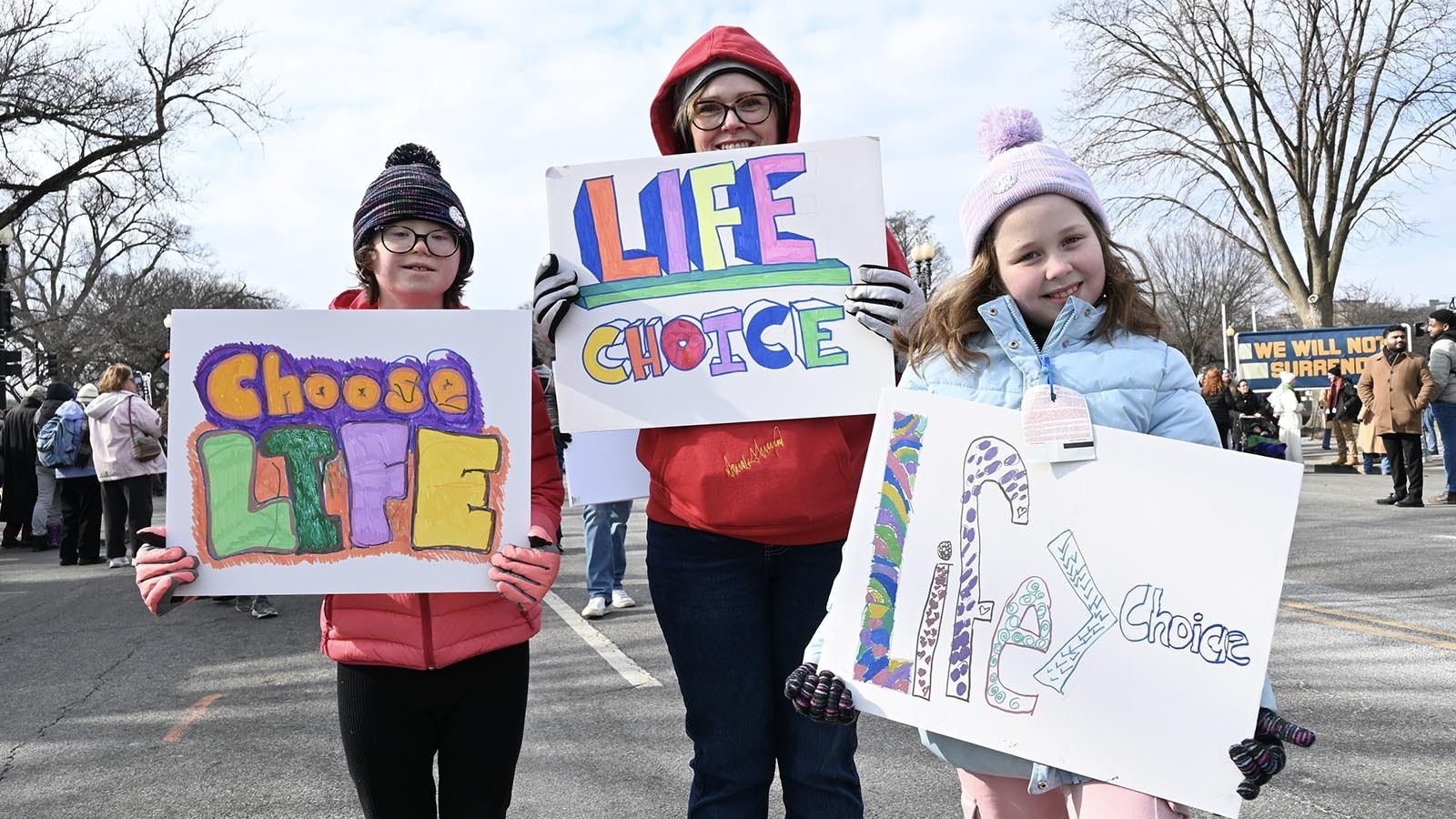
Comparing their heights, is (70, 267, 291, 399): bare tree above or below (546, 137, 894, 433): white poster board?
above

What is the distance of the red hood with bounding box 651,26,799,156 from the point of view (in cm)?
230

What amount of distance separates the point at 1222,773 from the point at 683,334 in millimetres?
1323

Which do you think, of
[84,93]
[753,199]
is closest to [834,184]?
[753,199]

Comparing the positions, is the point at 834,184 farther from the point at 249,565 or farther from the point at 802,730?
the point at 249,565

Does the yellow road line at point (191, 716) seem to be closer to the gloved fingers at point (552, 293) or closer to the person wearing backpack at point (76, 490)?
the gloved fingers at point (552, 293)

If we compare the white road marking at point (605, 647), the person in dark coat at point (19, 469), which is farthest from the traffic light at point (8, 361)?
the white road marking at point (605, 647)

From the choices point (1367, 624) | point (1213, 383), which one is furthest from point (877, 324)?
point (1213, 383)

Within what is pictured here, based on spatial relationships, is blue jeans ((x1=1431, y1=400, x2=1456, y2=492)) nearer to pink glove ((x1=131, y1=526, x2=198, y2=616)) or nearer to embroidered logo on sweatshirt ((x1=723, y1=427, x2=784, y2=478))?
embroidered logo on sweatshirt ((x1=723, y1=427, x2=784, y2=478))

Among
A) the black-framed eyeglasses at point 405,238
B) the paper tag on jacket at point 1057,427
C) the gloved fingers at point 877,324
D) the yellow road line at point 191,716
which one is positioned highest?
the black-framed eyeglasses at point 405,238

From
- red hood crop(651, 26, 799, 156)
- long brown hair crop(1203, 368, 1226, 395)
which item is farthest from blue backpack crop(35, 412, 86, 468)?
long brown hair crop(1203, 368, 1226, 395)

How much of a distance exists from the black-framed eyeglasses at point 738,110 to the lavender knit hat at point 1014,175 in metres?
0.53

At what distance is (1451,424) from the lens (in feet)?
37.3

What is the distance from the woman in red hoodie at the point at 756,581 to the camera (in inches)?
85.6

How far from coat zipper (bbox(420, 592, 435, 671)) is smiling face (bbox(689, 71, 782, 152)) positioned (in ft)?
3.73
